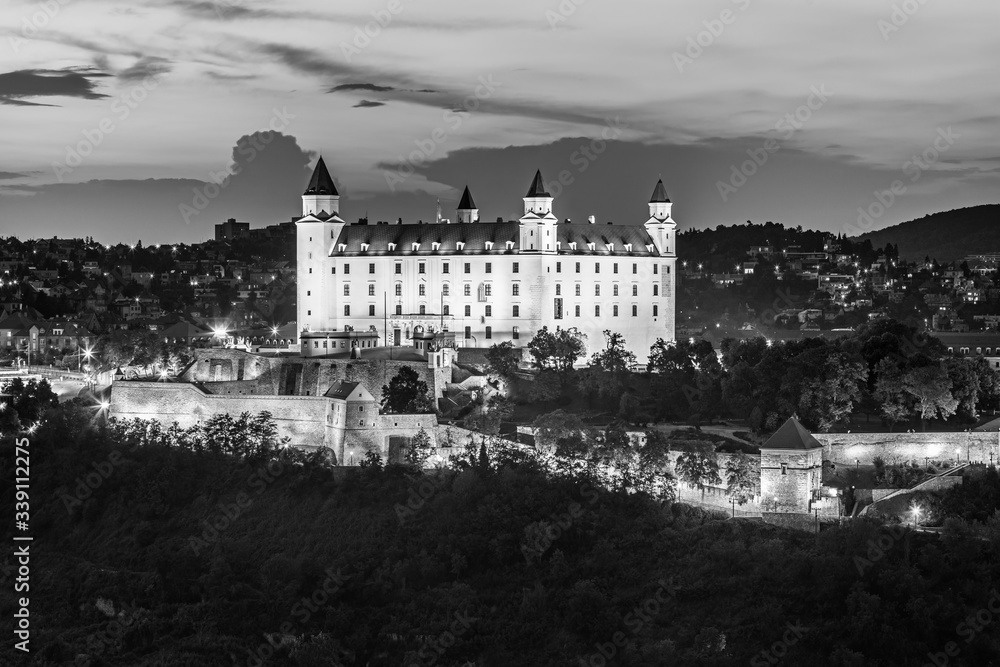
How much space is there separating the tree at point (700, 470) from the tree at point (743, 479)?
413 millimetres

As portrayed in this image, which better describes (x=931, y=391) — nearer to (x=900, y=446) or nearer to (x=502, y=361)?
(x=900, y=446)

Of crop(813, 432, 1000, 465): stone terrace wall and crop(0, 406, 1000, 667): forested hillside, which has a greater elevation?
crop(813, 432, 1000, 465): stone terrace wall

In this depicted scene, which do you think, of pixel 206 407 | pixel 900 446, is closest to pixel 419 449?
pixel 206 407

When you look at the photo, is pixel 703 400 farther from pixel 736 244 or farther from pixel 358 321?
pixel 736 244

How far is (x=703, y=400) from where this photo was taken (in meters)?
44.9

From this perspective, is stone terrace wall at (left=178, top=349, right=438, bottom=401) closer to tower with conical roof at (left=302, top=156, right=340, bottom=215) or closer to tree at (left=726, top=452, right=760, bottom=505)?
tower with conical roof at (left=302, top=156, right=340, bottom=215)

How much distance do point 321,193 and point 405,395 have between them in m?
14.5

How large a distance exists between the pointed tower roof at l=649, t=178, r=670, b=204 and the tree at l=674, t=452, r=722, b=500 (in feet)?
72.0

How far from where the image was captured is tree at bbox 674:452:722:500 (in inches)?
1410

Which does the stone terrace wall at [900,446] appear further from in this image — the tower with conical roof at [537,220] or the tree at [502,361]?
the tower with conical roof at [537,220]

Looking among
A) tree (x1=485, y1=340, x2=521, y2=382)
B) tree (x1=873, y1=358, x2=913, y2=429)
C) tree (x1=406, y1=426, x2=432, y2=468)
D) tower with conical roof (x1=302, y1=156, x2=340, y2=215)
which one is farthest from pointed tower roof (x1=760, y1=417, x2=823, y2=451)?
tower with conical roof (x1=302, y1=156, x2=340, y2=215)

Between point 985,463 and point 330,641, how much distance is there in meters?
17.6

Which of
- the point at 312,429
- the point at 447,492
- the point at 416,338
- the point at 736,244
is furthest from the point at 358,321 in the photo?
the point at 736,244

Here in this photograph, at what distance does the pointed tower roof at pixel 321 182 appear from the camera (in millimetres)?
55062
